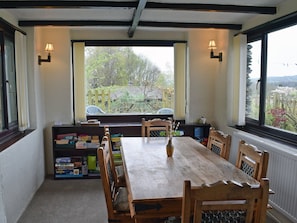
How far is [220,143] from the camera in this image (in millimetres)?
2938

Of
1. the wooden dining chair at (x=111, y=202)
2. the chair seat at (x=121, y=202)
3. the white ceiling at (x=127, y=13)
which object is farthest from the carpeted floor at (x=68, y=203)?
the white ceiling at (x=127, y=13)

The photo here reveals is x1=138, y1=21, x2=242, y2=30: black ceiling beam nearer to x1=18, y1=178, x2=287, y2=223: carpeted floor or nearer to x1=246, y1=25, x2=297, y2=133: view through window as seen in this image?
x1=246, y1=25, x2=297, y2=133: view through window

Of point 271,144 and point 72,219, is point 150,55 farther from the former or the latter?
point 72,219

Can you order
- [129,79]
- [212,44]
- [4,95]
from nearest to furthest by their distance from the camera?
1. [4,95]
2. [212,44]
3. [129,79]

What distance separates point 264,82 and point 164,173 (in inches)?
86.3

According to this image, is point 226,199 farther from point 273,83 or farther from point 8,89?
point 8,89

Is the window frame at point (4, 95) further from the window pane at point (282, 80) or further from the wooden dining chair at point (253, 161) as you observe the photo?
the window pane at point (282, 80)

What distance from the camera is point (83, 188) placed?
4.04 meters

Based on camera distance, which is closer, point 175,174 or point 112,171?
point 175,174

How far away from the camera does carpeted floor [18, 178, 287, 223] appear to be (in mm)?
3127

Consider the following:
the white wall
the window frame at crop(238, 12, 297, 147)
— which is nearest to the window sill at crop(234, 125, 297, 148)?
the window frame at crop(238, 12, 297, 147)

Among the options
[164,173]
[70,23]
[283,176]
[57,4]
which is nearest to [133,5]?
[57,4]

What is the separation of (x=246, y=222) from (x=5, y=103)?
3.04 metres

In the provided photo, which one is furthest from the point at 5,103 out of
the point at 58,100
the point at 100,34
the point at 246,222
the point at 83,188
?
the point at 246,222
